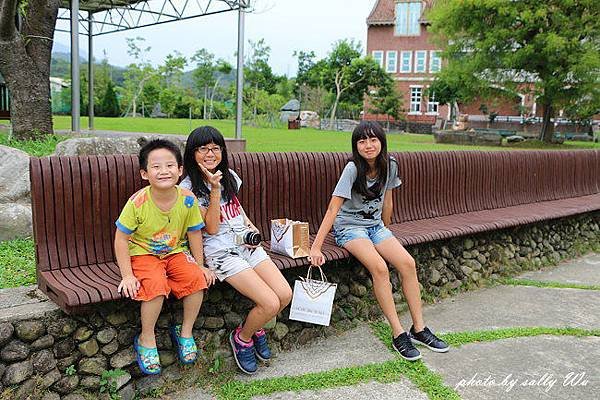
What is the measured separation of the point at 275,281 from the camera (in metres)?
3.84

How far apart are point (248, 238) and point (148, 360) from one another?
3.24ft

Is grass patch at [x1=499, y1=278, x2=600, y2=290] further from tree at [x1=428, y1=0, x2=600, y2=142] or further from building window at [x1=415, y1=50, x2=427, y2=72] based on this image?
building window at [x1=415, y1=50, x2=427, y2=72]

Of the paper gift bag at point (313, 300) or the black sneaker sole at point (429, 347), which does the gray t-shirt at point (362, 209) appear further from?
the black sneaker sole at point (429, 347)

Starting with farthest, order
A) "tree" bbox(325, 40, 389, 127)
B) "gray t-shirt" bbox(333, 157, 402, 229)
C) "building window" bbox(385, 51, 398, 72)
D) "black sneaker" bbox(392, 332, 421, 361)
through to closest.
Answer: "building window" bbox(385, 51, 398, 72) < "tree" bbox(325, 40, 389, 127) < "gray t-shirt" bbox(333, 157, 402, 229) < "black sneaker" bbox(392, 332, 421, 361)

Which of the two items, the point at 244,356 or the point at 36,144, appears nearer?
the point at 244,356

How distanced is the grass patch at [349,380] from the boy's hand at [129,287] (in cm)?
83

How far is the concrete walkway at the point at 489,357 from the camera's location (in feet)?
12.3

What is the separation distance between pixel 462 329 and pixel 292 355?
4.82ft

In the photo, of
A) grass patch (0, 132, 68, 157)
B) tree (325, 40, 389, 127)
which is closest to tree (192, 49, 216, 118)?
tree (325, 40, 389, 127)

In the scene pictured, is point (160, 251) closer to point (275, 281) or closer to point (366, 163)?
point (275, 281)

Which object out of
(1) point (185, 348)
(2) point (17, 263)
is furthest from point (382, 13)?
(1) point (185, 348)

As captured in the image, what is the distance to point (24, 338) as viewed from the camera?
3.16 m

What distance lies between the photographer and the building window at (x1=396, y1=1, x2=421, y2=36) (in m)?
45.2

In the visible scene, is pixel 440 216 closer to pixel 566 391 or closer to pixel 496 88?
pixel 566 391
